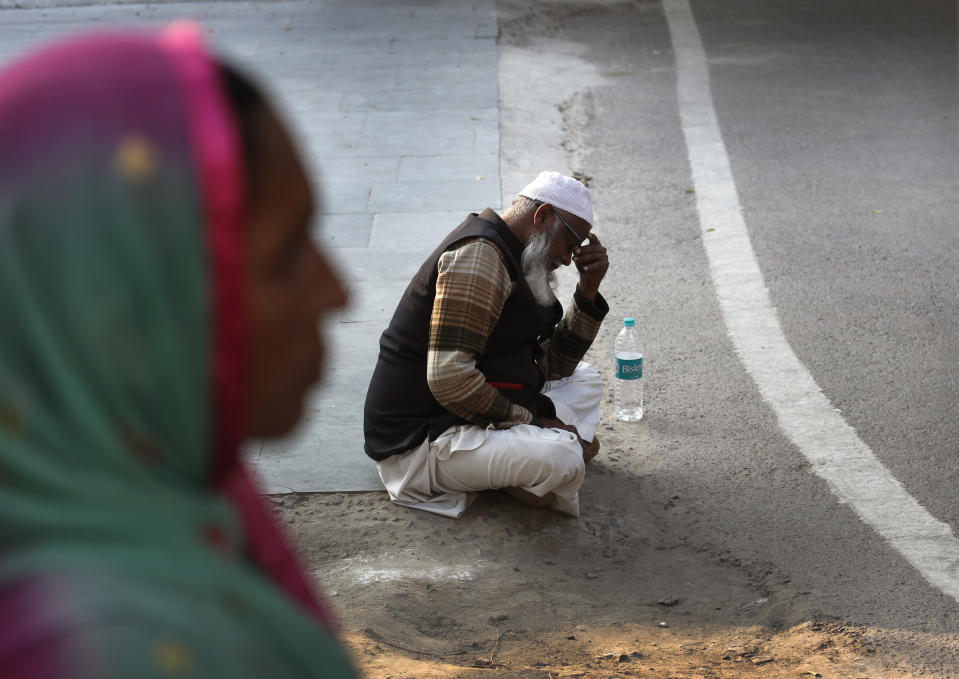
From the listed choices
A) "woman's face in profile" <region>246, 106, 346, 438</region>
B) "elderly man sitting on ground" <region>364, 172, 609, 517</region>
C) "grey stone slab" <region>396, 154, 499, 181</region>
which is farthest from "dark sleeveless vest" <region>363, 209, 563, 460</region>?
"grey stone slab" <region>396, 154, 499, 181</region>

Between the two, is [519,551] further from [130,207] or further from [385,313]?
[130,207]

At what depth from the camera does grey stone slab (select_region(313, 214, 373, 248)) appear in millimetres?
7758

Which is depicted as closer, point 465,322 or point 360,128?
point 465,322

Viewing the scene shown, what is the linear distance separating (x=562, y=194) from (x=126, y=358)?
392 cm

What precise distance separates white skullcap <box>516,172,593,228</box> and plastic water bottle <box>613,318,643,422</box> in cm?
107

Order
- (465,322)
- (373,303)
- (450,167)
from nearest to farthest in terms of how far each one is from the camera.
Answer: (465,322) < (373,303) < (450,167)

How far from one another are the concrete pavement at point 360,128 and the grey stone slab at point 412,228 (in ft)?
0.05

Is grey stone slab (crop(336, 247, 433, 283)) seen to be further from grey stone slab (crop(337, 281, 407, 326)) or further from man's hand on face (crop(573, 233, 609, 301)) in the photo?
man's hand on face (crop(573, 233, 609, 301))

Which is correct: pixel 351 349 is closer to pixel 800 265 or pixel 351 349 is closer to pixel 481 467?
pixel 481 467

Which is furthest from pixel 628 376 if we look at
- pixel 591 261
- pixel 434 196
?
pixel 434 196

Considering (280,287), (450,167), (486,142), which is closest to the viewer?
(280,287)

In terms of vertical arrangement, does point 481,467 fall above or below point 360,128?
below

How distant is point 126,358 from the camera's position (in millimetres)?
916

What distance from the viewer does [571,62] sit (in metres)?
12.2
